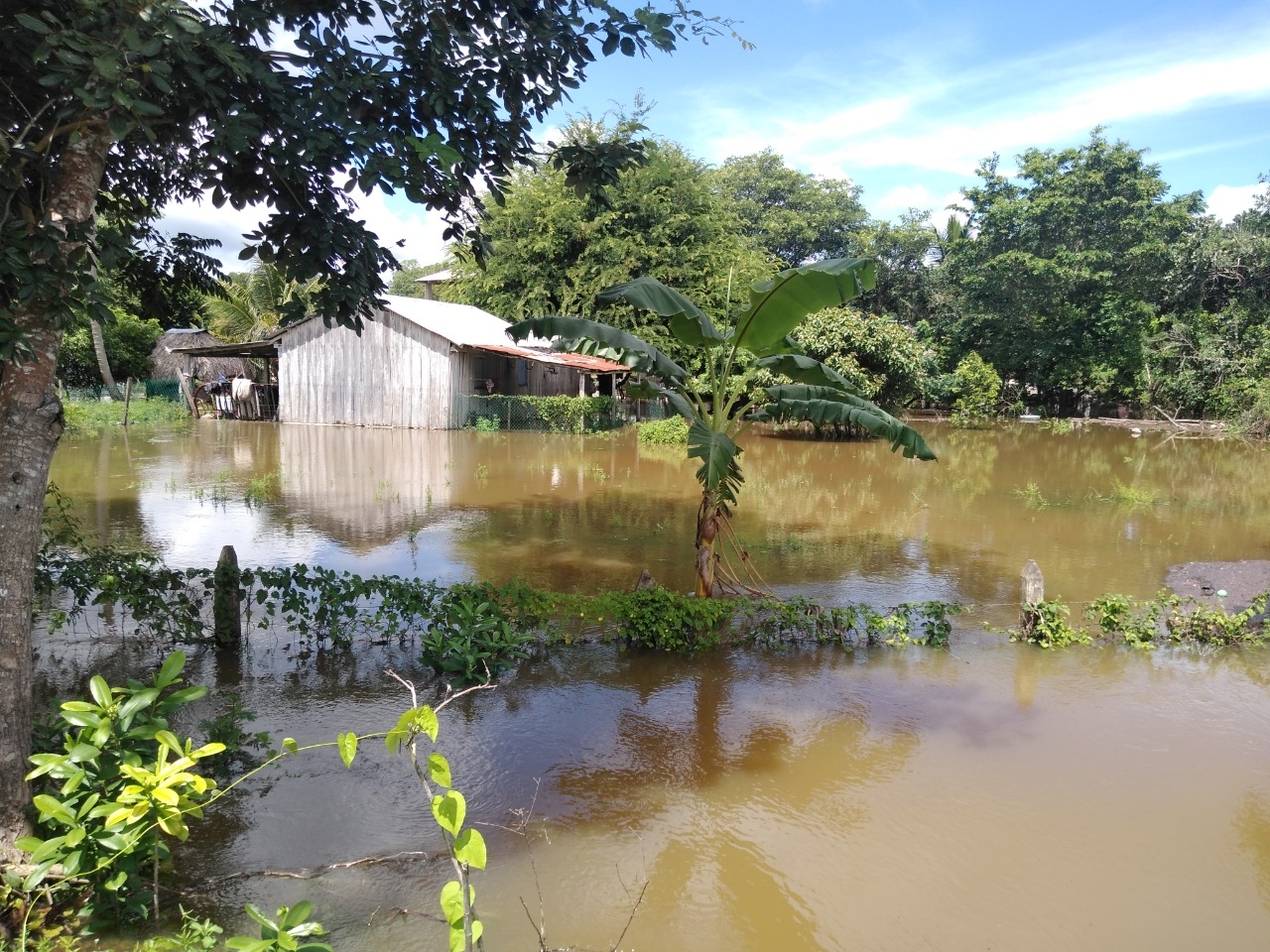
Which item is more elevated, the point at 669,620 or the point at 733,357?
the point at 733,357

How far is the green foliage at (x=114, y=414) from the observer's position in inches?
945

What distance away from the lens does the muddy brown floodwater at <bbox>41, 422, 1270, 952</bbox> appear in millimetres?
4090

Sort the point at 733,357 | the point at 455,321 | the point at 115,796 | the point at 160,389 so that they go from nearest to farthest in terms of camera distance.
Answer: the point at 115,796
the point at 733,357
the point at 455,321
the point at 160,389

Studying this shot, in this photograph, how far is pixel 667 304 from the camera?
7.73m

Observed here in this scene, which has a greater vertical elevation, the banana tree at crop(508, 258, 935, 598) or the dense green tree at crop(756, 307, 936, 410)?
the dense green tree at crop(756, 307, 936, 410)

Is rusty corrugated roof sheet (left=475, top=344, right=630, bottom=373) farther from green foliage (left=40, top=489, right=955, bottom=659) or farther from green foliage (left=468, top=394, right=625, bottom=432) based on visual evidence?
green foliage (left=40, top=489, right=955, bottom=659)

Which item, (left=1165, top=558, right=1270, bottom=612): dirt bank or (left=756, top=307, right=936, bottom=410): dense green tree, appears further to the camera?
(left=756, top=307, right=936, bottom=410): dense green tree

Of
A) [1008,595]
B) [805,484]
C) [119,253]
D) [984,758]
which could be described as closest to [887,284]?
[805,484]

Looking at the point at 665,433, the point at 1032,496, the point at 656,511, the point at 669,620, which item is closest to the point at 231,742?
the point at 669,620

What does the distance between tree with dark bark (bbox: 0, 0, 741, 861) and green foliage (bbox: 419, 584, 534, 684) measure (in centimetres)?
261

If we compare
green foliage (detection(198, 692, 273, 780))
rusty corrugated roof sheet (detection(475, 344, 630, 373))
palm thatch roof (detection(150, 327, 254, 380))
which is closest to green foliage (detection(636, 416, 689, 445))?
rusty corrugated roof sheet (detection(475, 344, 630, 373))

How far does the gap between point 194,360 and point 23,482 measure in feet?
126

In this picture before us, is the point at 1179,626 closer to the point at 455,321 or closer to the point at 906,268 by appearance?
the point at 455,321

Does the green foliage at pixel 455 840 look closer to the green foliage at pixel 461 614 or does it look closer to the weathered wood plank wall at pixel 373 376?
the green foliage at pixel 461 614
